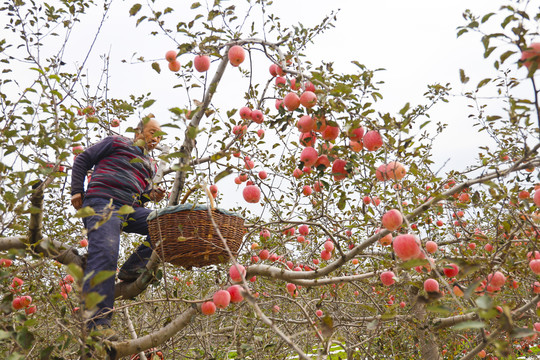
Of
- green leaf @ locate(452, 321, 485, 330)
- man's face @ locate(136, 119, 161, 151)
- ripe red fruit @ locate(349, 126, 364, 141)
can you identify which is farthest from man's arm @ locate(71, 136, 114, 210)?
green leaf @ locate(452, 321, 485, 330)

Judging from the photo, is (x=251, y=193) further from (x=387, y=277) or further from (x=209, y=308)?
(x=387, y=277)

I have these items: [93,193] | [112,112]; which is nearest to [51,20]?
[112,112]

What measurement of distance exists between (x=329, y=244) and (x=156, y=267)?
1328 mm

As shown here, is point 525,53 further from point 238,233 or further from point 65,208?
point 65,208

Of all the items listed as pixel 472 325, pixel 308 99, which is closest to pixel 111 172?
pixel 308 99

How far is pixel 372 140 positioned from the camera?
1.52m

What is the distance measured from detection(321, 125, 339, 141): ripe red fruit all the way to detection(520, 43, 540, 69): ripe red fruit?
0.70m

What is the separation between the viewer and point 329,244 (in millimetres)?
2957

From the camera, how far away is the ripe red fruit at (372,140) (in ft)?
4.96

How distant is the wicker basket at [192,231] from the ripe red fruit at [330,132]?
2.25 feet

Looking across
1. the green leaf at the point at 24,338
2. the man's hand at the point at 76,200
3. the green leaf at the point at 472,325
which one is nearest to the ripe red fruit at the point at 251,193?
the man's hand at the point at 76,200

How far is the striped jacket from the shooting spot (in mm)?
2385

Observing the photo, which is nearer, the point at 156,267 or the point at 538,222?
the point at 538,222

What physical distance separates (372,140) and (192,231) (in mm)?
991
